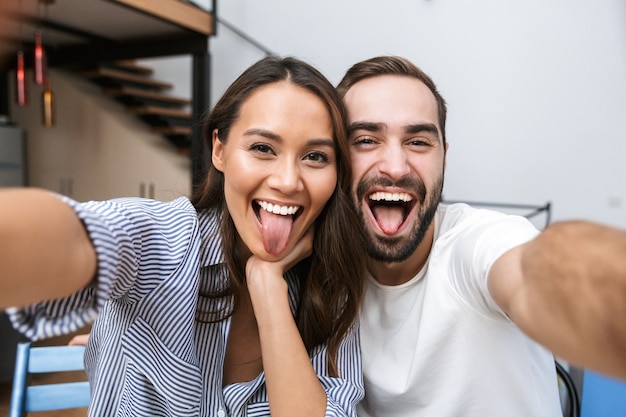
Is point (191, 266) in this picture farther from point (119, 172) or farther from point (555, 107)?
point (119, 172)

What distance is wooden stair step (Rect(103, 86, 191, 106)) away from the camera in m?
6.15

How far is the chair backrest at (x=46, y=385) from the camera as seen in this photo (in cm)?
134

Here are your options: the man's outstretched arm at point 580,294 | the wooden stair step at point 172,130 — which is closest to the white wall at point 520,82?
the wooden stair step at point 172,130

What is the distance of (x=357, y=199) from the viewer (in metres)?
1.28

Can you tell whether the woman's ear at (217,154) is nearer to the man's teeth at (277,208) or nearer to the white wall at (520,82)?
the man's teeth at (277,208)

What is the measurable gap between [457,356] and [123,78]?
6.18 meters

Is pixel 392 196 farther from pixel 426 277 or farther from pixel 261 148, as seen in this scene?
pixel 261 148

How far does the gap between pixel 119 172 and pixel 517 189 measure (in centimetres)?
507

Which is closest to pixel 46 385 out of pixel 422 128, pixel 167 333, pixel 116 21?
pixel 167 333

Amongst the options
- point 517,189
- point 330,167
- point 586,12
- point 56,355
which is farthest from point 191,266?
point 586,12

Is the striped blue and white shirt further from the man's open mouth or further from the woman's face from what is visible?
the man's open mouth

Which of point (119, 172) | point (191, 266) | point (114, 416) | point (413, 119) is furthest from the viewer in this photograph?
point (119, 172)

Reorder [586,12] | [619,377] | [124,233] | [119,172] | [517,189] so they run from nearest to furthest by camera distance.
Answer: [619,377] → [124,233] → [586,12] → [517,189] → [119,172]

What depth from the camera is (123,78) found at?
626cm
